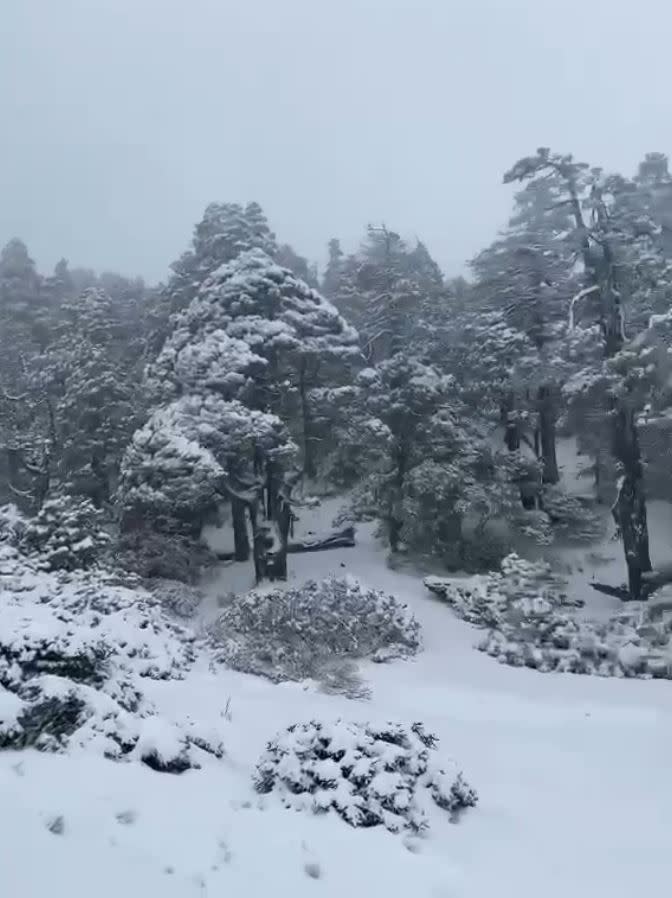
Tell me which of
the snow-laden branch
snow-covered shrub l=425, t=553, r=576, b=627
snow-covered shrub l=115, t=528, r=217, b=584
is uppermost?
the snow-laden branch

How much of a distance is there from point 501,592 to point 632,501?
489cm

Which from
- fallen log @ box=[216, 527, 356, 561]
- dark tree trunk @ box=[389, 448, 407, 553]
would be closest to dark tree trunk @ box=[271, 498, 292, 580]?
fallen log @ box=[216, 527, 356, 561]

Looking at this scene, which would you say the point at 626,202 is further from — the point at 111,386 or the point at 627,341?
the point at 111,386

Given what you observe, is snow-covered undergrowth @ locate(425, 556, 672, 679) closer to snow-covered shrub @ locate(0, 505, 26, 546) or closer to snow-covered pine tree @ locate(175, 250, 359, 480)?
snow-covered pine tree @ locate(175, 250, 359, 480)

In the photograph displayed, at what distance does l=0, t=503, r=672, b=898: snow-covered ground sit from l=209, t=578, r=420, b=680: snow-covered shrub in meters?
2.49

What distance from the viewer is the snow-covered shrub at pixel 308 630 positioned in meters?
12.4

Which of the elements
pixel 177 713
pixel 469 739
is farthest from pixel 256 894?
pixel 469 739

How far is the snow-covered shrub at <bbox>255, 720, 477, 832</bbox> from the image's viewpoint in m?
5.68

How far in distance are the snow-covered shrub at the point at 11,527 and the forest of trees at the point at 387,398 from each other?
0.59m

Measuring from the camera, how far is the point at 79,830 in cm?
462

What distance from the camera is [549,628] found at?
13.9 m

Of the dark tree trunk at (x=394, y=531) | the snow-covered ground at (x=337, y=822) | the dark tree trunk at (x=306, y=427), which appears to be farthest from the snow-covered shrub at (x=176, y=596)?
the dark tree trunk at (x=306, y=427)

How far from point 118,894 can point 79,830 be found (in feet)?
2.20

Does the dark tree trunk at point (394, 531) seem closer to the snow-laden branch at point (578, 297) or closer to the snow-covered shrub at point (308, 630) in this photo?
the snow-covered shrub at point (308, 630)
